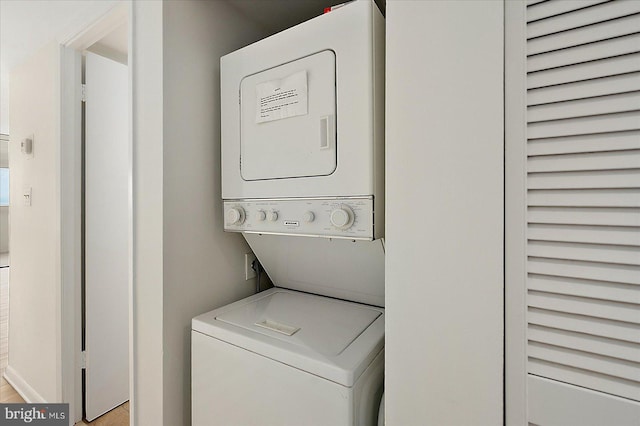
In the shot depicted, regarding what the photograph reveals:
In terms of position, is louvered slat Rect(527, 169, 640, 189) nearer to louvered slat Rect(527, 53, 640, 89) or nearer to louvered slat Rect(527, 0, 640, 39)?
louvered slat Rect(527, 53, 640, 89)

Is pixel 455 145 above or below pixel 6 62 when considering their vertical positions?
below

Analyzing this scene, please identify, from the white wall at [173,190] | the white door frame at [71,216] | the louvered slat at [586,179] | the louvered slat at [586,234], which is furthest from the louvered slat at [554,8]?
the white door frame at [71,216]

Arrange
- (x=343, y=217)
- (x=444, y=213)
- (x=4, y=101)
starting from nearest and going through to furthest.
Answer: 1. (x=444, y=213)
2. (x=343, y=217)
3. (x=4, y=101)

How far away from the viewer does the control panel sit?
1.12 metres

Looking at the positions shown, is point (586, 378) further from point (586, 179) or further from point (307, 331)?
point (307, 331)

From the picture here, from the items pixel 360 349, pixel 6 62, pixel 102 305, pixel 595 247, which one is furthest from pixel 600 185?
pixel 6 62

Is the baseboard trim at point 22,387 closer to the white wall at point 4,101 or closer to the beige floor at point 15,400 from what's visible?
the beige floor at point 15,400

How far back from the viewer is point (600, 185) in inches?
24.5

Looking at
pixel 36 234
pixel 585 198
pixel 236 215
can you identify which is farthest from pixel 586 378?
pixel 36 234

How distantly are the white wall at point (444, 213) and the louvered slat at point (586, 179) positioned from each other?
8cm

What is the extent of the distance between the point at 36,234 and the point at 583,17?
3.36m

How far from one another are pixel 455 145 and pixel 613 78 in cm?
31

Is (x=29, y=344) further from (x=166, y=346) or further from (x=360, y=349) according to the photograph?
(x=360, y=349)

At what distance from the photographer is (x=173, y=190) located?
1420mm
